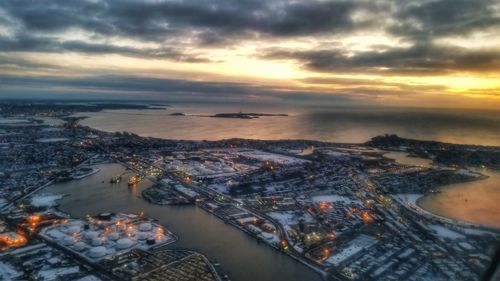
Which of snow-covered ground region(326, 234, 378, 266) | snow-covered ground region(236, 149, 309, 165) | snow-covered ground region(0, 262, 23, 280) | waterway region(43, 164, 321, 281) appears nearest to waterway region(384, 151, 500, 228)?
snow-covered ground region(326, 234, 378, 266)

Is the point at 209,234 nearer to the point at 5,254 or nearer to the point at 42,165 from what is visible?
the point at 5,254

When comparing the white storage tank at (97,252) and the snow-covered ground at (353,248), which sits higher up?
the snow-covered ground at (353,248)

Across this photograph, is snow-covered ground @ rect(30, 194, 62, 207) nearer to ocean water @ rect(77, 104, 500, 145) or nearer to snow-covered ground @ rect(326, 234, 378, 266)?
snow-covered ground @ rect(326, 234, 378, 266)

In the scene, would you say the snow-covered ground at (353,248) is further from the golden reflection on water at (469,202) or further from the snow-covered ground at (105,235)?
the snow-covered ground at (105,235)

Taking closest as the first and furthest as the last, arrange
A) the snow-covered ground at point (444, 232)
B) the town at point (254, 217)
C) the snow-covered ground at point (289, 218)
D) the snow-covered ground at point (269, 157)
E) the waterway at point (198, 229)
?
1. the town at point (254, 217)
2. the waterway at point (198, 229)
3. the snow-covered ground at point (444, 232)
4. the snow-covered ground at point (289, 218)
5. the snow-covered ground at point (269, 157)

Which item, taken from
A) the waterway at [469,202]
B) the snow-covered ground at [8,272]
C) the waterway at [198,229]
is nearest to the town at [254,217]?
the snow-covered ground at [8,272]

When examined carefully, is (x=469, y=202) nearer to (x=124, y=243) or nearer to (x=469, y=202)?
(x=469, y=202)

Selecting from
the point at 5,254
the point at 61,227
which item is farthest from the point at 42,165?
the point at 5,254
